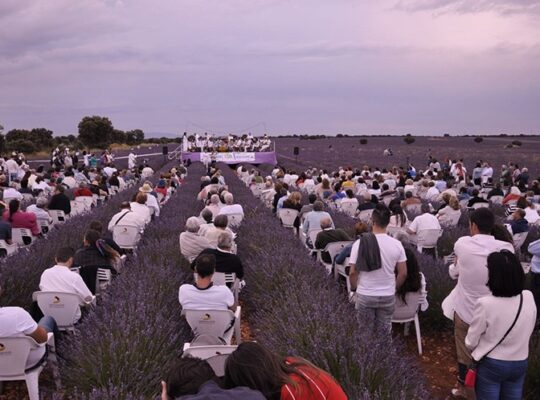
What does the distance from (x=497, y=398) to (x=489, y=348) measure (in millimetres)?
321

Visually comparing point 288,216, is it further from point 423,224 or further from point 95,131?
point 95,131

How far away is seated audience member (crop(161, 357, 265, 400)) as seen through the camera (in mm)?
1764

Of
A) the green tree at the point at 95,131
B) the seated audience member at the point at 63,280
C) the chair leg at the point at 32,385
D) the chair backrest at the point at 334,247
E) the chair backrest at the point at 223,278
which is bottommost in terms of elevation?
the chair leg at the point at 32,385

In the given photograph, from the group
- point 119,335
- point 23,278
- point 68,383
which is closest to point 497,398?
point 119,335

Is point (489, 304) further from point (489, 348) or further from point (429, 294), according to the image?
point (429, 294)

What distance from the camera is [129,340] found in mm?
3584

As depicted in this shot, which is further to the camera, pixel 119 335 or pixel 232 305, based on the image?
pixel 232 305

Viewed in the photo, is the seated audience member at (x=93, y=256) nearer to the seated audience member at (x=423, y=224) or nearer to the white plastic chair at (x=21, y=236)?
the white plastic chair at (x=21, y=236)

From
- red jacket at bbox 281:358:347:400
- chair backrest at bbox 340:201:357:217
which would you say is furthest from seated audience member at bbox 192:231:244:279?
chair backrest at bbox 340:201:357:217

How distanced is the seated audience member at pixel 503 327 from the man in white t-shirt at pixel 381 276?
938 millimetres

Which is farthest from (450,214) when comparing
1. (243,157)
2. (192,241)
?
(243,157)

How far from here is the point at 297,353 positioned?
3.43 meters

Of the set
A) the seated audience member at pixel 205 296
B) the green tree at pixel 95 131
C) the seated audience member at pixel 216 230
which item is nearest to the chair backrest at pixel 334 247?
the seated audience member at pixel 216 230

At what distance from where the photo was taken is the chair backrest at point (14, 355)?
353 centimetres
